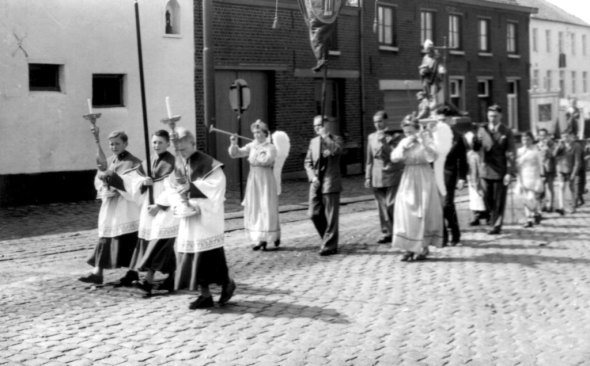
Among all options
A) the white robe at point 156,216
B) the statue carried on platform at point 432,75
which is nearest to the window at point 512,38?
the statue carried on platform at point 432,75

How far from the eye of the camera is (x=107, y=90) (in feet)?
→ 61.8

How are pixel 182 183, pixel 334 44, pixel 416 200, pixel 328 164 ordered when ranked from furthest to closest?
pixel 334 44
pixel 328 164
pixel 416 200
pixel 182 183

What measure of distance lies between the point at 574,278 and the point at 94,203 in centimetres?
1109

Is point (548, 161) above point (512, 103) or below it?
below

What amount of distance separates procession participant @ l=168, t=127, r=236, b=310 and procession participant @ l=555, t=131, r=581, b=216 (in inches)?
403

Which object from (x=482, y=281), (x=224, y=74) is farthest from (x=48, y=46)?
(x=482, y=281)

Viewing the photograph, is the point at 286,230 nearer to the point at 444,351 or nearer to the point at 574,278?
the point at 574,278

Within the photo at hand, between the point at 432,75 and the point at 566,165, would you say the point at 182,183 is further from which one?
the point at 432,75

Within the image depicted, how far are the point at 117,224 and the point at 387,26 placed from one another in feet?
66.4

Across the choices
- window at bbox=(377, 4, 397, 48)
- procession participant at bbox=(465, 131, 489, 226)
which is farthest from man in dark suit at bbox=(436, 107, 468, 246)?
window at bbox=(377, 4, 397, 48)

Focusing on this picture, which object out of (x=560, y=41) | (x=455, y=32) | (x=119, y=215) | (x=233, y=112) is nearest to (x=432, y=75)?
(x=233, y=112)

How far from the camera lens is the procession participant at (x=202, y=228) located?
7605mm

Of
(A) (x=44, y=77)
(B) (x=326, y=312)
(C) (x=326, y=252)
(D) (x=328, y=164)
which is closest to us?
(B) (x=326, y=312)

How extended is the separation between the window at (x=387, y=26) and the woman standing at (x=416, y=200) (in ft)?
56.3
